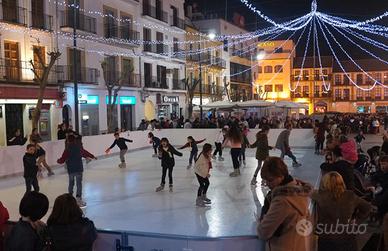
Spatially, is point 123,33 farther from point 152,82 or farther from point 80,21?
point 152,82

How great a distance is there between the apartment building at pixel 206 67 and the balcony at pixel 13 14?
16899 millimetres

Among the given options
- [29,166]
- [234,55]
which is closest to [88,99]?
[29,166]

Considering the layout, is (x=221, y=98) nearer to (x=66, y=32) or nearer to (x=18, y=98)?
(x=66, y=32)

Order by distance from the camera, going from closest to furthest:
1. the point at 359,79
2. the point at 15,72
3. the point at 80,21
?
the point at 15,72
the point at 80,21
the point at 359,79

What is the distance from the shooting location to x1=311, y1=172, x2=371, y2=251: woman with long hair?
358cm

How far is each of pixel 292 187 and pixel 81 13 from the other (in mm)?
22772

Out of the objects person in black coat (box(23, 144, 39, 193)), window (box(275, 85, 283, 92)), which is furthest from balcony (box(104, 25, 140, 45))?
window (box(275, 85, 283, 92))

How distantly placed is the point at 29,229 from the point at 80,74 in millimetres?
21349

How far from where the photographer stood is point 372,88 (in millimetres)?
61250

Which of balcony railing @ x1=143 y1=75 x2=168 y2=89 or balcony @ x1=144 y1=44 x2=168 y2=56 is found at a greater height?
balcony @ x1=144 y1=44 x2=168 y2=56

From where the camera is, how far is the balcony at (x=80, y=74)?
72.3ft

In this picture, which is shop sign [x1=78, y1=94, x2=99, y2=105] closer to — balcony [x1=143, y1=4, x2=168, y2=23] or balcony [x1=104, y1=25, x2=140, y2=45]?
balcony [x1=104, y1=25, x2=140, y2=45]

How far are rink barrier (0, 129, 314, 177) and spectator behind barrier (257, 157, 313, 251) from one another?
10.4 meters

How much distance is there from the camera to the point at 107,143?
1670 cm
